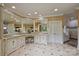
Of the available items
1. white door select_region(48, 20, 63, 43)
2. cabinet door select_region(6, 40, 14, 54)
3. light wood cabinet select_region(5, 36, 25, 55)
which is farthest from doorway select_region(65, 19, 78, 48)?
cabinet door select_region(6, 40, 14, 54)

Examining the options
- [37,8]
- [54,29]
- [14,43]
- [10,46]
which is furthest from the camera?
[54,29]

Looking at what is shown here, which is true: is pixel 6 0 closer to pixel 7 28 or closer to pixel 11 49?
pixel 7 28

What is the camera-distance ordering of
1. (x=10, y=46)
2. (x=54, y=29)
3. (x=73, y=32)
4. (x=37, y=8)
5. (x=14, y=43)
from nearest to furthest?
(x=37, y=8), (x=10, y=46), (x=14, y=43), (x=73, y=32), (x=54, y=29)

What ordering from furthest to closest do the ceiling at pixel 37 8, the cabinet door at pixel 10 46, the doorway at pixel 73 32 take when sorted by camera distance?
the doorway at pixel 73 32 → the cabinet door at pixel 10 46 → the ceiling at pixel 37 8

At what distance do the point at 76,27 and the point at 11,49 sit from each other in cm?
247

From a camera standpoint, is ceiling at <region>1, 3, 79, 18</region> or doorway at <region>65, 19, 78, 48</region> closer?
ceiling at <region>1, 3, 79, 18</region>

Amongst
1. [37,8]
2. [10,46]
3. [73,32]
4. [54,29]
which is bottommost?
[10,46]

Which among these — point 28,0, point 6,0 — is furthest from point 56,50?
point 6,0

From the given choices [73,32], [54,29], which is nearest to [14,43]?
[54,29]

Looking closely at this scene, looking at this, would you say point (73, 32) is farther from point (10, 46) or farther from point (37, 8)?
point (10, 46)

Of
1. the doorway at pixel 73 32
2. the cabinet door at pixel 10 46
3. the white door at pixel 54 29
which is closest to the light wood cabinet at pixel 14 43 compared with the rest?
the cabinet door at pixel 10 46

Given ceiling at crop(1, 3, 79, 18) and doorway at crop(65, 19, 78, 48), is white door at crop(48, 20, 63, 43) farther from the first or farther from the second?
ceiling at crop(1, 3, 79, 18)

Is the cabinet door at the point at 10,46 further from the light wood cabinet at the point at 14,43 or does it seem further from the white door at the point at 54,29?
the white door at the point at 54,29

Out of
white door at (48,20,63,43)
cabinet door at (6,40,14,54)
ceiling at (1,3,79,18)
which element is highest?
ceiling at (1,3,79,18)
